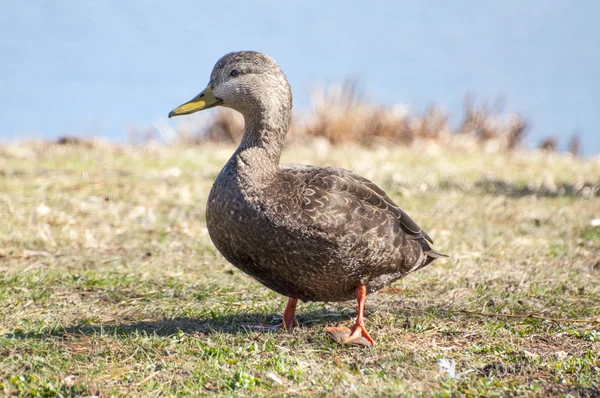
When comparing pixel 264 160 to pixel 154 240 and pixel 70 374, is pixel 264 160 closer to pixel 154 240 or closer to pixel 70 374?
pixel 70 374

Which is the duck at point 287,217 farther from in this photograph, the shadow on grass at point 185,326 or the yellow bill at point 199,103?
the shadow on grass at point 185,326

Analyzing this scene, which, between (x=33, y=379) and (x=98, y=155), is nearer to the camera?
(x=33, y=379)

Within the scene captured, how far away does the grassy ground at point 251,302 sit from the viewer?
352cm

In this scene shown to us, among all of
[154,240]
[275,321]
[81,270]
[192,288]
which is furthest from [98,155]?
[275,321]

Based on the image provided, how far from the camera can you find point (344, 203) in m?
4.01

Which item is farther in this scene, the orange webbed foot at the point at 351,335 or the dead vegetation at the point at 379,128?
the dead vegetation at the point at 379,128

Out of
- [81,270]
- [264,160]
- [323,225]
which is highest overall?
[264,160]

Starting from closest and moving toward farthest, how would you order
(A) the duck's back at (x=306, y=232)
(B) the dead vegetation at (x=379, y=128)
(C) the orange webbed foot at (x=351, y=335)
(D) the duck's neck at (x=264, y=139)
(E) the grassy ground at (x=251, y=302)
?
(E) the grassy ground at (x=251, y=302), (A) the duck's back at (x=306, y=232), (C) the orange webbed foot at (x=351, y=335), (D) the duck's neck at (x=264, y=139), (B) the dead vegetation at (x=379, y=128)

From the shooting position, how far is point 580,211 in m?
8.20

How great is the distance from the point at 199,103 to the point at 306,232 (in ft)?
3.58

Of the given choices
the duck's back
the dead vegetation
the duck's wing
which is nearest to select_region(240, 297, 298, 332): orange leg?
the duck's back

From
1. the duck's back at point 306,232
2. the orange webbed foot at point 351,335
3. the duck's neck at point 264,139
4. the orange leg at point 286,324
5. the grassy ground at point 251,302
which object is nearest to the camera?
the grassy ground at point 251,302

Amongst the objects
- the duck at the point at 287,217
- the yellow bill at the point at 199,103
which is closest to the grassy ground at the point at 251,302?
the duck at the point at 287,217

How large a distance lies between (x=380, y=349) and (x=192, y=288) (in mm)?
1756
